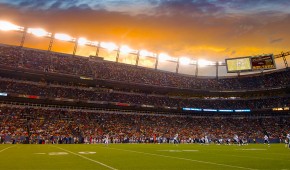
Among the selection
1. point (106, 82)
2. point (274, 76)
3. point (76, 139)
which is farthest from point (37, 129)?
point (274, 76)

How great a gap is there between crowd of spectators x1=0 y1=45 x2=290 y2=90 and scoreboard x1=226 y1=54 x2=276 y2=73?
634 cm

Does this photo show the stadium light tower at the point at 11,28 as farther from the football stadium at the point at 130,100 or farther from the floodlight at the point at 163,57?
the floodlight at the point at 163,57

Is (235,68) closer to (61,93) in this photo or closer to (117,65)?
(117,65)

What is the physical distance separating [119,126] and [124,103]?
6.26 metres

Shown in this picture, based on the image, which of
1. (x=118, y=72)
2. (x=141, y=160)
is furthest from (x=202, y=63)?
(x=141, y=160)

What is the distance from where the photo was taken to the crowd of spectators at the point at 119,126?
38812mm

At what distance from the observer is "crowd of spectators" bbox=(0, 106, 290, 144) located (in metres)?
38.8

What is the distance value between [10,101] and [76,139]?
1502cm

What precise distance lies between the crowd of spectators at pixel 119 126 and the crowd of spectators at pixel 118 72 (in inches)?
300

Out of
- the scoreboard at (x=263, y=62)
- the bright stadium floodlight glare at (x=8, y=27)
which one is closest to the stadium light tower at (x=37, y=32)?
the bright stadium floodlight glare at (x=8, y=27)

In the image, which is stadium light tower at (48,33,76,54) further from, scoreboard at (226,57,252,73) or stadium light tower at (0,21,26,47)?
scoreboard at (226,57,252,73)

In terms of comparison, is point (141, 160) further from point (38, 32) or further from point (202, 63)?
point (202, 63)

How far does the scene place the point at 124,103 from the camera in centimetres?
5309

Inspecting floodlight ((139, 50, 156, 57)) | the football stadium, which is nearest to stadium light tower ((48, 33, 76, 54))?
the football stadium
